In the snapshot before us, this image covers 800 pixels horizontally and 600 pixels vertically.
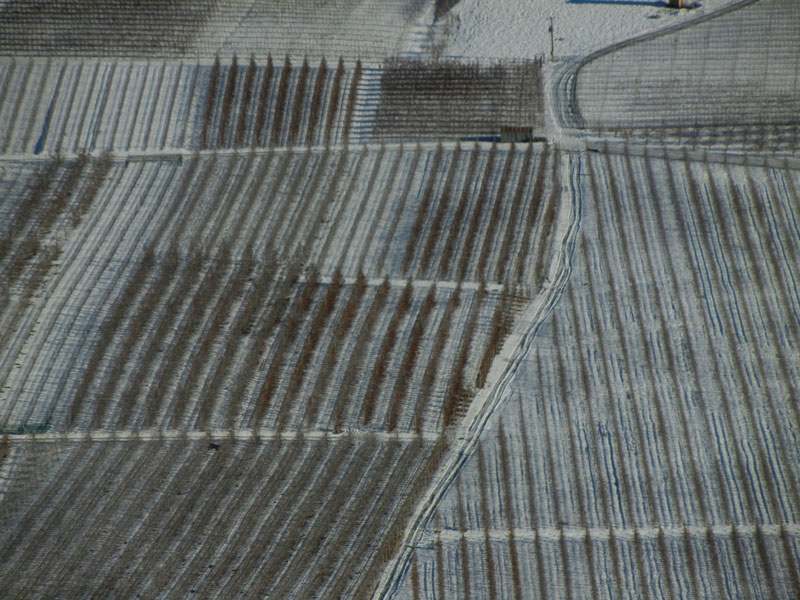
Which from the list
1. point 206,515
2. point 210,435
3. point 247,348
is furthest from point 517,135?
point 206,515

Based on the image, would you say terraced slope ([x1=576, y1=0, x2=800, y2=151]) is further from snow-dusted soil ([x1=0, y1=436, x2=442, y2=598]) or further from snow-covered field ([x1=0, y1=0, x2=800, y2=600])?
snow-dusted soil ([x1=0, y1=436, x2=442, y2=598])

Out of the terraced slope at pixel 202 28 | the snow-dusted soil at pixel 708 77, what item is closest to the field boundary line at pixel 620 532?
the snow-dusted soil at pixel 708 77

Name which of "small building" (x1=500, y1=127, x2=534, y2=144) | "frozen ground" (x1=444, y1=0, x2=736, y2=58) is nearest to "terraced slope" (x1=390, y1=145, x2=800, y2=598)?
"small building" (x1=500, y1=127, x2=534, y2=144)

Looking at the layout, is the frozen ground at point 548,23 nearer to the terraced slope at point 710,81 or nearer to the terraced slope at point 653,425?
the terraced slope at point 710,81

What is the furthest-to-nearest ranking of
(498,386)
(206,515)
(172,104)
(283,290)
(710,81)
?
(172,104), (710,81), (283,290), (498,386), (206,515)

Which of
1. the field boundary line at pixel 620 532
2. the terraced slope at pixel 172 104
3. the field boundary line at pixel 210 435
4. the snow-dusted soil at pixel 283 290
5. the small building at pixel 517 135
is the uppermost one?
the terraced slope at pixel 172 104

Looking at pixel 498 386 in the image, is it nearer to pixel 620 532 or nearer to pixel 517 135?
pixel 620 532
